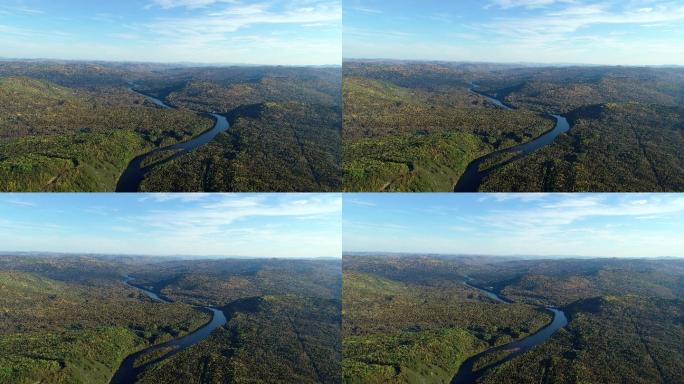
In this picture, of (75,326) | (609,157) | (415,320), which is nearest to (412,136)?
(609,157)

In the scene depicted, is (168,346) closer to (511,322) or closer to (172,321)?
(172,321)

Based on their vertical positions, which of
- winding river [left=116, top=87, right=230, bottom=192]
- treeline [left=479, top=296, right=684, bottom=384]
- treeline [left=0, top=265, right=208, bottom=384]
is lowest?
treeline [left=0, top=265, right=208, bottom=384]

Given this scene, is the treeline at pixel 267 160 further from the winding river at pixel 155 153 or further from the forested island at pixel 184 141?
the winding river at pixel 155 153

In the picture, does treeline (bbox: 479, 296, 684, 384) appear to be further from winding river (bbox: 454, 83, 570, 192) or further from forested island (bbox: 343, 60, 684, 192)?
winding river (bbox: 454, 83, 570, 192)

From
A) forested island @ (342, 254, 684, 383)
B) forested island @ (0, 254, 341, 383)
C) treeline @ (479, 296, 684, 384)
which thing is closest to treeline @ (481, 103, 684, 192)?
forested island @ (342, 254, 684, 383)

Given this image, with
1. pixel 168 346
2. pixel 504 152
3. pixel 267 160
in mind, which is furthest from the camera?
pixel 168 346

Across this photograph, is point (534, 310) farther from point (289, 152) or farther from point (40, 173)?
point (40, 173)
